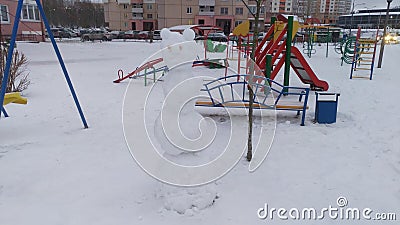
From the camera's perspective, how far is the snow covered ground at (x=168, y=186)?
10.3 feet

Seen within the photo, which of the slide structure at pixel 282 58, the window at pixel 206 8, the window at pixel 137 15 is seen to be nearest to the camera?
the slide structure at pixel 282 58

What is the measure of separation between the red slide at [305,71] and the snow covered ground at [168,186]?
2.05 metres

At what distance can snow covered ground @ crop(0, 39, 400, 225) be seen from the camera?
3.13 meters

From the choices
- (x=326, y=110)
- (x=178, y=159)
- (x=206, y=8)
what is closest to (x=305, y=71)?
(x=326, y=110)

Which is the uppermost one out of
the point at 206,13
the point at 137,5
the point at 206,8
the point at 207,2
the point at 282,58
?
the point at 137,5

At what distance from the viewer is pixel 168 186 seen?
126 inches

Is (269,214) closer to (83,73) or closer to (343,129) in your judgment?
(343,129)

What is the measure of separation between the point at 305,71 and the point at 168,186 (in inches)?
267

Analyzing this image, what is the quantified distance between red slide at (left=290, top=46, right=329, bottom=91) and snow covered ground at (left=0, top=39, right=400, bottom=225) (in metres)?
2.05

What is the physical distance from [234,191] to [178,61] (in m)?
1.62

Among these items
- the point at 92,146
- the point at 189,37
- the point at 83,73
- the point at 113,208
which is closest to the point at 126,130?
the point at 92,146

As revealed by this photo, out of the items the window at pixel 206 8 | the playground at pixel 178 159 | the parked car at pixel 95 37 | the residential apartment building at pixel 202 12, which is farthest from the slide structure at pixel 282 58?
the window at pixel 206 8

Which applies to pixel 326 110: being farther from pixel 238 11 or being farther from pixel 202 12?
pixel 202 12

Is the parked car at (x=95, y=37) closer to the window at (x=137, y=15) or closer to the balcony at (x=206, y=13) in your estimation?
the balcony at (x=206, y=13)
